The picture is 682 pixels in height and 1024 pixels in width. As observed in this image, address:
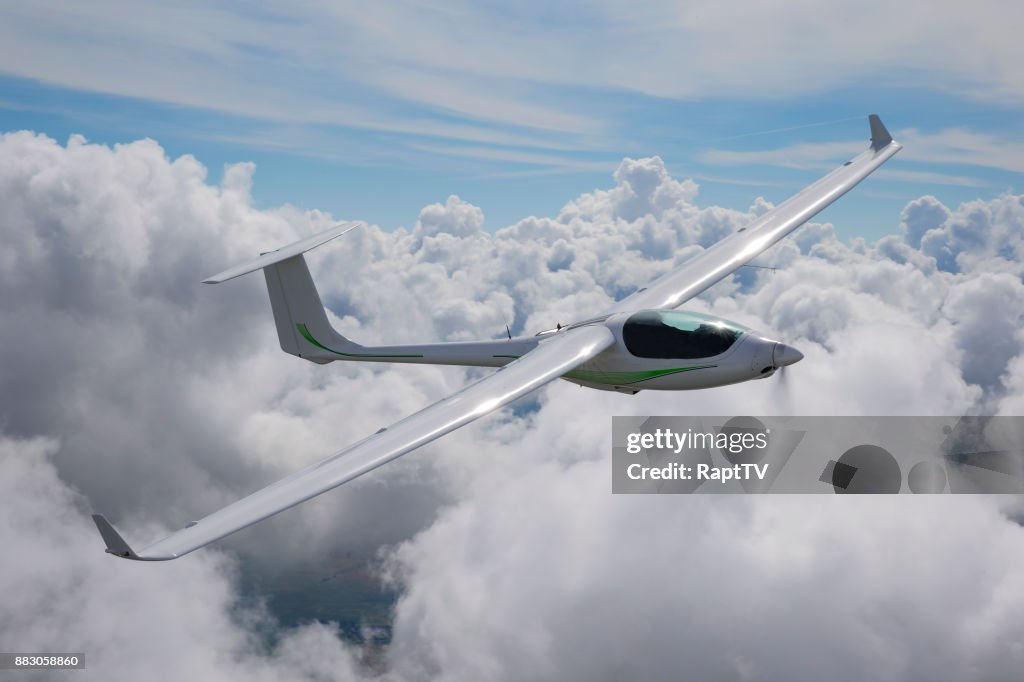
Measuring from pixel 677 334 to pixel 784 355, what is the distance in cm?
275

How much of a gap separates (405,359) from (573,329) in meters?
6.07

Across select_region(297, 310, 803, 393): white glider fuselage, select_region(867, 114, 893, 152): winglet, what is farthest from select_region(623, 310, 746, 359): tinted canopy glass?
select_region(867, 114, 893, 152): winglet

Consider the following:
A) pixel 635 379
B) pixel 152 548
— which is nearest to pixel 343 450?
pixel 152 548

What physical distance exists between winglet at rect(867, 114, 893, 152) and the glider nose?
68.6 ft

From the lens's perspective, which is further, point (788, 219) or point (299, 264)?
point (788, 219)

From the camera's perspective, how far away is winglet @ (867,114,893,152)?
106ft

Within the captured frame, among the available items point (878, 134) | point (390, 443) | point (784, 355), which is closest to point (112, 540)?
point (390, 443)

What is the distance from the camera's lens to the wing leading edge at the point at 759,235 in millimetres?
22734

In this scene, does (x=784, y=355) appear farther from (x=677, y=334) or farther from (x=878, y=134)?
(x=878, y=134)

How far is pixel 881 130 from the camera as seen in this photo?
32.6 m

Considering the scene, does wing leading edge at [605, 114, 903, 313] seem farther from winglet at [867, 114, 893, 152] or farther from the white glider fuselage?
the white glider fuselage

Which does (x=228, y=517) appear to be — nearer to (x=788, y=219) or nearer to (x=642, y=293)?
(x=642, y=293)

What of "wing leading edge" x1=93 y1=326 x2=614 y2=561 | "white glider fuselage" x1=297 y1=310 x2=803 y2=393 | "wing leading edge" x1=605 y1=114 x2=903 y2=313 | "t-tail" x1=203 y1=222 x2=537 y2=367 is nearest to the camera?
"wing leading edge" x1=93 y1=326 x2=614 y2=561

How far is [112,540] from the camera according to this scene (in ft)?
30.9
